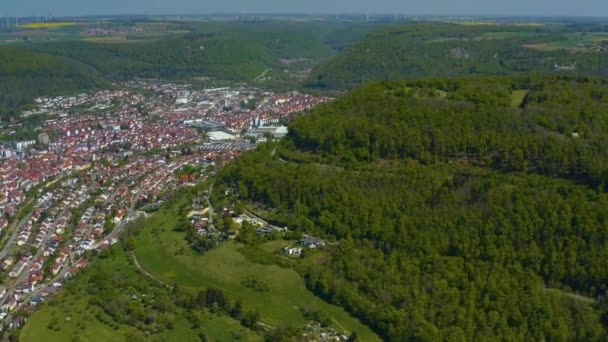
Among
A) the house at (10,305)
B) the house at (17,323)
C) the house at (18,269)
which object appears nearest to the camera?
the house at (17,323)

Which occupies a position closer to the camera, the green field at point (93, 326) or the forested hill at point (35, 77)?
the green field at point (93, 326)

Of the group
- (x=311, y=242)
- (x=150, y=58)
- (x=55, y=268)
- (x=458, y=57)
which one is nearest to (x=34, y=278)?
(x=55, y=268)

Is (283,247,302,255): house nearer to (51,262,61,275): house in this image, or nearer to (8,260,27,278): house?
(51,262,61,275): house

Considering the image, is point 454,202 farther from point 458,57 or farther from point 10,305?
point 458,57

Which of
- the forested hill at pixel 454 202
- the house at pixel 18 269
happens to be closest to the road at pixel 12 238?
the house at pixel 18 269

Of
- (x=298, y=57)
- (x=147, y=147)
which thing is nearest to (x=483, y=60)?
(x=298, y=57)

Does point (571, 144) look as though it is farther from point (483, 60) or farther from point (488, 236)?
point (483, 60)

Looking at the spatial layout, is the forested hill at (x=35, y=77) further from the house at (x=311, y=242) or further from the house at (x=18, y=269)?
the house at (x=311, y=242)
